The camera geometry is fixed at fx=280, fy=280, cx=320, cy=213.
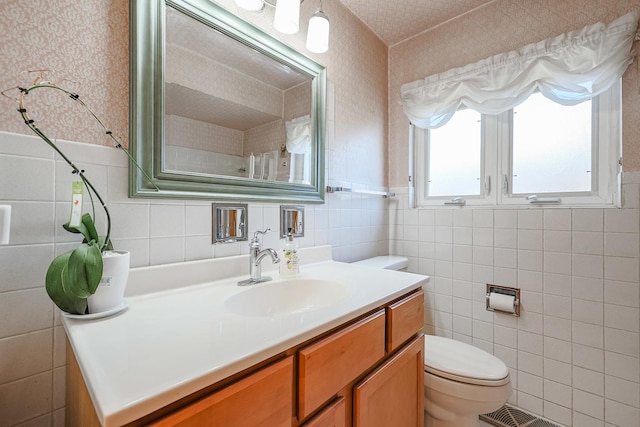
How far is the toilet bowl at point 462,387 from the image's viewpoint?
1.11 m

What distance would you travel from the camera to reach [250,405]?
1.65 feet

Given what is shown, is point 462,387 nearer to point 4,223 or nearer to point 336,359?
point 336,359

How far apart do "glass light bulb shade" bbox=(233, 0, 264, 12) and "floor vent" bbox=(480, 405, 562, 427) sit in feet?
7.30

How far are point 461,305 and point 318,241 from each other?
987 mm

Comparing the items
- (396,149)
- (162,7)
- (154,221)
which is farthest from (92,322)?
(396,149)

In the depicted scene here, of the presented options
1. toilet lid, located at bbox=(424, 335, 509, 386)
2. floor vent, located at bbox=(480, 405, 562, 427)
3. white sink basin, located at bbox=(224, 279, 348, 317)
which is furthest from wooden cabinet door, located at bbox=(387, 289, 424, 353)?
floor vent, located at bbox=(480, 405, 562, 427)

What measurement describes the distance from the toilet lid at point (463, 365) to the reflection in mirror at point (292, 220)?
818mm

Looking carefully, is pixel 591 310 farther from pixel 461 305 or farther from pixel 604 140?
pixel 604 140

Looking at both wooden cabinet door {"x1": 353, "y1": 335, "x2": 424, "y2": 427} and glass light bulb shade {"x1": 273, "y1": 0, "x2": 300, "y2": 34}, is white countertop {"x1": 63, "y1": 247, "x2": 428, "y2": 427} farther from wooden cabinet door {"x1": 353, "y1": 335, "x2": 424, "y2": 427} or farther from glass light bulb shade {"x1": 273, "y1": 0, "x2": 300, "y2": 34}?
glass light bulb shade {"x1": 273, "y1": 0, "x2": 300, "y2": 34}

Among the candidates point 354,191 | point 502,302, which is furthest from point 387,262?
point 502,302

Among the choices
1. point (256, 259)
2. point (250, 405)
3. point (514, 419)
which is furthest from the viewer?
point (514, 419)

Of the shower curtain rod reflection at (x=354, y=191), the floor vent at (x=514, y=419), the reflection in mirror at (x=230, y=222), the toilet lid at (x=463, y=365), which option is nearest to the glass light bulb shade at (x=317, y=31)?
the shower curtain rod reflection at (x=354, y=191)

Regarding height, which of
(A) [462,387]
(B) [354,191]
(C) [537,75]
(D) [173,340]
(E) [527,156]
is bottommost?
(A) [462,387]

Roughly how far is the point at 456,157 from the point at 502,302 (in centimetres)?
89
